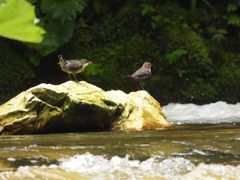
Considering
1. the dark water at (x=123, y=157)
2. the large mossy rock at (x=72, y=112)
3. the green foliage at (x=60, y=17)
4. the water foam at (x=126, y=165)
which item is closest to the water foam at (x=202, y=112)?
the large mossy rock at (x=72, y=112)

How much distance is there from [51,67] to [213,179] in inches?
331

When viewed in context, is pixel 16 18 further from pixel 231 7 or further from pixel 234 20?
pixel 231 7

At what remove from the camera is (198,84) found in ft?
38.3

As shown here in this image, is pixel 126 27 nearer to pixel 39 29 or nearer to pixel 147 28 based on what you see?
pixel 147 28

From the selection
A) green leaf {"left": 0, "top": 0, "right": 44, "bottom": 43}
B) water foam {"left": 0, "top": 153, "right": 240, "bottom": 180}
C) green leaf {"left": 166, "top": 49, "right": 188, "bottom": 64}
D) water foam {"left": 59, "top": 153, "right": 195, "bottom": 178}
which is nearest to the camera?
green leaf {"left": 0, "top": 0, "right": 44, "bottom": 43}

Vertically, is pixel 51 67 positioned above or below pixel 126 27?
below

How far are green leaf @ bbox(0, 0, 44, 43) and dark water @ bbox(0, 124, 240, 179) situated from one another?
327 cm

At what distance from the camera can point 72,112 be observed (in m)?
7.10

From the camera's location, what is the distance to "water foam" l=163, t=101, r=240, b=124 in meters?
9.09

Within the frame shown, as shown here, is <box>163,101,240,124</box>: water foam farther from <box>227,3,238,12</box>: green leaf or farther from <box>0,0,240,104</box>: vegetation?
<box>227,3,238,12</box>: green leaf

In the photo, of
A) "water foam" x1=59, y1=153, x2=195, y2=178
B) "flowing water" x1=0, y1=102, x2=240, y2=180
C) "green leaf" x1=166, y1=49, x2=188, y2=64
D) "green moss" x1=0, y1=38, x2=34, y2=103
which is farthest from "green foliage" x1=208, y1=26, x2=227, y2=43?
"water foam" x1=59, y1=153, x2=195, y2=178

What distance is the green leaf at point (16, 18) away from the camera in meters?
0.39

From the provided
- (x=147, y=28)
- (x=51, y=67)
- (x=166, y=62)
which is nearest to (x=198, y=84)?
(x=166, y=62)

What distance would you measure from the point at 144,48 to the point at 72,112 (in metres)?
5.13
